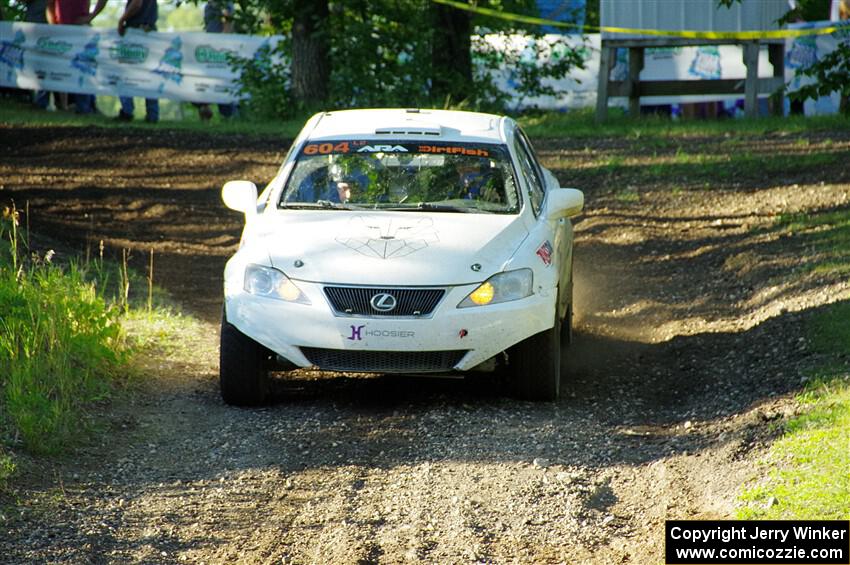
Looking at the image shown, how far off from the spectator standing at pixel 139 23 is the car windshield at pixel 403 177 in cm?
1460

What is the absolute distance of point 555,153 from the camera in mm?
17547

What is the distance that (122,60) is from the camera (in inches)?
976

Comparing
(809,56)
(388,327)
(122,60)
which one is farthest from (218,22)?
(388,327)

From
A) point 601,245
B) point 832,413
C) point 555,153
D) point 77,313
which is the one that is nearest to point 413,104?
point 555,153

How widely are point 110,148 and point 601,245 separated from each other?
25.6 feet

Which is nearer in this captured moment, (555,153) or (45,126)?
(555,153)

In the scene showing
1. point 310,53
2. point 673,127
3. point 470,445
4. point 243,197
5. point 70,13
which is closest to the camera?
point 470,445

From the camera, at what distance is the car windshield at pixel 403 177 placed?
26.9ft

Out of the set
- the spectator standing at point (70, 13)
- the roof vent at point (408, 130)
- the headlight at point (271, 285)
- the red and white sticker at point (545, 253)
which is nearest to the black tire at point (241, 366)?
the headlight at point (271, 285)

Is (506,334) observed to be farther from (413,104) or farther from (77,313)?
(413,104)

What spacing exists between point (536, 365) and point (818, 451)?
1.85 m

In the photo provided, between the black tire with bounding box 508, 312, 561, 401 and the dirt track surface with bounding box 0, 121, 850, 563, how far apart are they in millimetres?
112

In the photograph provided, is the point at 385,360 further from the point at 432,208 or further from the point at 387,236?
the point at 432,208

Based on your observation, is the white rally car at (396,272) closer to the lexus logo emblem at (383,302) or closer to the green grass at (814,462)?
the lexus logo emblem at (383,302)
